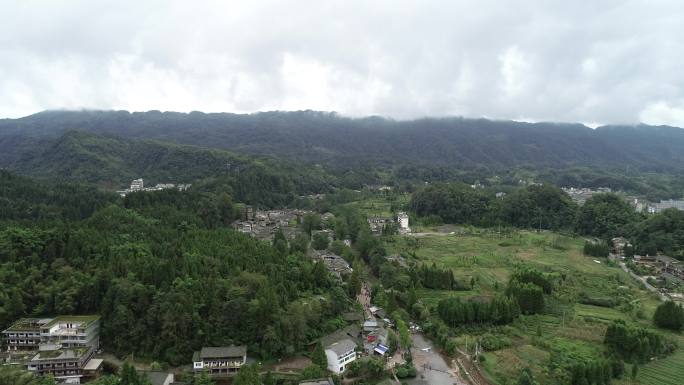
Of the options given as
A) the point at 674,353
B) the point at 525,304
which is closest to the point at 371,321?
the point at 525,304

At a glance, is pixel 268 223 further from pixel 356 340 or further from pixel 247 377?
pixel 247 377

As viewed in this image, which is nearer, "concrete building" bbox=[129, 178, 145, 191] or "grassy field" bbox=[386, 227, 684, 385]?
"grassy field" bbox=[386, 227, 684, 385]

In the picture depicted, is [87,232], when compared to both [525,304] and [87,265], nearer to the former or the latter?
[87,265]

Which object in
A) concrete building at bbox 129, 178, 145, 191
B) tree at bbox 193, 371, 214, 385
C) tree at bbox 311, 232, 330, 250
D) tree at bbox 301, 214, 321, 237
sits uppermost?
concrete building at bbox 129, 178, 145, 191

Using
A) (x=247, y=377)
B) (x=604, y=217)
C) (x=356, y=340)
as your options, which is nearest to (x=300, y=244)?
(x=356, y=340)

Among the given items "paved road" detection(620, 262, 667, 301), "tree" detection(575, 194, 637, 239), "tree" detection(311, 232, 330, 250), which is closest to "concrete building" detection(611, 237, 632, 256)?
"tree" detection(575, 194, 637, 239)

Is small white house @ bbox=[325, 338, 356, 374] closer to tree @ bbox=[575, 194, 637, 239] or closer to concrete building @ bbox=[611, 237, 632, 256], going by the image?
concrete building @ bbox=[611, 237, 632, 256]

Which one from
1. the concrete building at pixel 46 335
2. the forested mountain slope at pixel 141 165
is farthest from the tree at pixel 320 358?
the forested mountain slope at pixel 141 165
